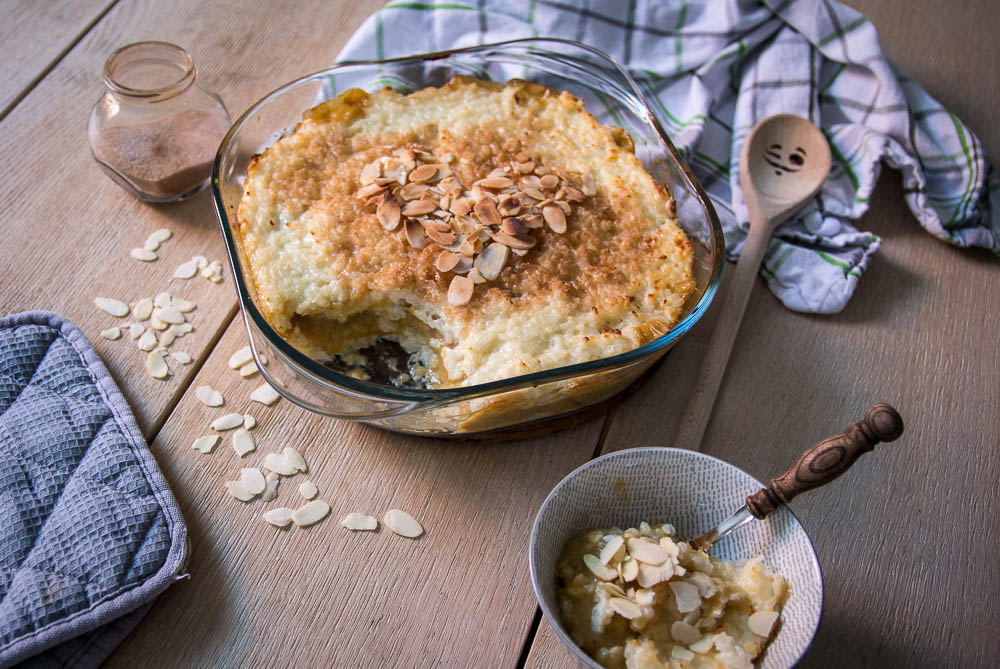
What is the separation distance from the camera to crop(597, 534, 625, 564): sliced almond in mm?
950

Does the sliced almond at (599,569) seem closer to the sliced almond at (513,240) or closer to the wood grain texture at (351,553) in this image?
the wood grain texture at (351,553)

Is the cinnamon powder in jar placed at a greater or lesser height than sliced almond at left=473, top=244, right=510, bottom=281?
lesser

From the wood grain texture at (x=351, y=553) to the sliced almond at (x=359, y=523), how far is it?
10 mm

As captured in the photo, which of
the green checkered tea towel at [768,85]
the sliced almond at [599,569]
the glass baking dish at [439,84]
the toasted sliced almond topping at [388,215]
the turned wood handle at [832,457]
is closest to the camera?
the turned wood handle at [832,457]

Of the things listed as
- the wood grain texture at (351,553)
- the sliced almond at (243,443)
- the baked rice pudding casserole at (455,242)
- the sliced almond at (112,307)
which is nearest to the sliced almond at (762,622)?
the wood grain texture at (351,553)

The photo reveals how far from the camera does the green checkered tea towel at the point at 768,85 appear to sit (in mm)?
1512

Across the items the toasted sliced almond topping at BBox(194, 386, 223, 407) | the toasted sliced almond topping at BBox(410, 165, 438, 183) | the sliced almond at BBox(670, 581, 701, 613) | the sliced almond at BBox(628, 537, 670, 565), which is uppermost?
the toasted sliced almond topping at BBox(410, 165, 438, 183)

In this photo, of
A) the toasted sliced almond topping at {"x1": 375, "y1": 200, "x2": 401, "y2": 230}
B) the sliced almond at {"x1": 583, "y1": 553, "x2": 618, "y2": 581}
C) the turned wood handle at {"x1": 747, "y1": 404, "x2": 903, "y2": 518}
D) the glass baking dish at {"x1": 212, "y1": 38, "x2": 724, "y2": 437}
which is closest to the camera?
the turned wood handle at {"x1": 747, "y1": 404, "x2": 903, "y2": 518}

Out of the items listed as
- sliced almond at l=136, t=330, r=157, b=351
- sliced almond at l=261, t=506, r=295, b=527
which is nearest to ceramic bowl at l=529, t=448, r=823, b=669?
sliced almond at l=261, t=506, r=295, b=527

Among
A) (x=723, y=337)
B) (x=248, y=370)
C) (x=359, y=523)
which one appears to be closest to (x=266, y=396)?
(x=248, y=370)

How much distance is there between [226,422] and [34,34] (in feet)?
3.46

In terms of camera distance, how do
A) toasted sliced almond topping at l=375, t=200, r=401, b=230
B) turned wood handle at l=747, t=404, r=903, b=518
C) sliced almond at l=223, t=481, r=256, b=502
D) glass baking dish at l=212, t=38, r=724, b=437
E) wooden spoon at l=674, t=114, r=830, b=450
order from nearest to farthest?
1. turned wood handle at l=747, t=404, r=903, b=518
2. glass baking dish at l=212, t=38, r=724, b=437
3. sliced almond at l=223, t=481, r=256, b=502
4. toasted sliced almond topping at l=375, t=200, r=401, b=230
5. wooden spoon at l=674, t=114, r=830, b=450

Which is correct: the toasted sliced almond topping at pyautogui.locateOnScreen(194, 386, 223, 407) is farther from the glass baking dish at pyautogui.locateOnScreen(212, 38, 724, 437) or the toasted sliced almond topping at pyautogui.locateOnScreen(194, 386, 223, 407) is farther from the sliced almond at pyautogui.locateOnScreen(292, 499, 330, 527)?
the sliced almond at pyautogui.locateOnScreen(292, 499, 330, 527)

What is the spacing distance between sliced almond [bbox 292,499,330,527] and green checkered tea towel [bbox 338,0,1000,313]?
862 mm
